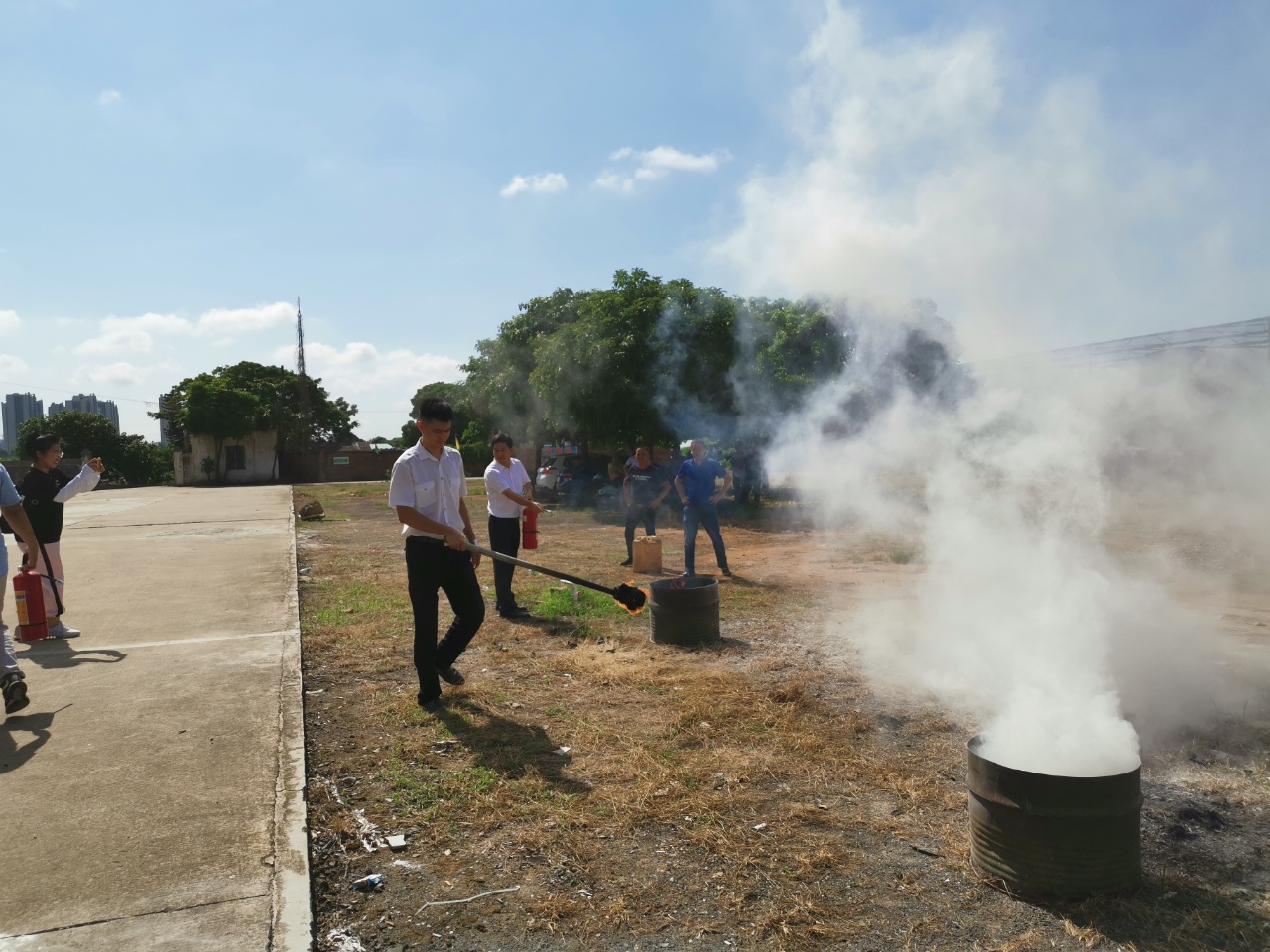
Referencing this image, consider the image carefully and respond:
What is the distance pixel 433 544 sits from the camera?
4.89m

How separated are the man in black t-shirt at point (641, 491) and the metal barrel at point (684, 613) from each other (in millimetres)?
4149

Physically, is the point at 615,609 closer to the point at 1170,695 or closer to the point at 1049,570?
the point at 1049,570

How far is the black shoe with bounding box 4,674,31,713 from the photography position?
4676 millimetres

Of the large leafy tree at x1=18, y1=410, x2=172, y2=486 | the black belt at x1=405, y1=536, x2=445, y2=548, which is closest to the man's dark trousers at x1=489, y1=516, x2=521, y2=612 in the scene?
the black belt at x1=405, y1=536, x2=445, y2=548

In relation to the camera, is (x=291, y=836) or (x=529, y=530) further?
(x=529, y=530)

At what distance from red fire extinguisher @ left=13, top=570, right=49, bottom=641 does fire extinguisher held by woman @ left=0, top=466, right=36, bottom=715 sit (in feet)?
2.75

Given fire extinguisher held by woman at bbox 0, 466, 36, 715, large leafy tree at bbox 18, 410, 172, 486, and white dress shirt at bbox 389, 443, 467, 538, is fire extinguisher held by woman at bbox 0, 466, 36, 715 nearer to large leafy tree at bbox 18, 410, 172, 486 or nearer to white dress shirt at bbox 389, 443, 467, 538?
white dress shirt at bbox 389, 443, 467, 538

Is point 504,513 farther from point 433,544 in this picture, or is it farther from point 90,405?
point 90,405

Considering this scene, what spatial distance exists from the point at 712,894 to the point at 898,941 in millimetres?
647

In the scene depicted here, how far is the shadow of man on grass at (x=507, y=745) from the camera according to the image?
4055 mm

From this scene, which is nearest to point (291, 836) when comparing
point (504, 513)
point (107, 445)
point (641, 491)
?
point (504, 513)

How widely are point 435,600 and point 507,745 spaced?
99 cm

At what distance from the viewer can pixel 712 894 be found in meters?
3.01

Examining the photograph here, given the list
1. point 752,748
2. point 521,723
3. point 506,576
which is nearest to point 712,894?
point 752,748
